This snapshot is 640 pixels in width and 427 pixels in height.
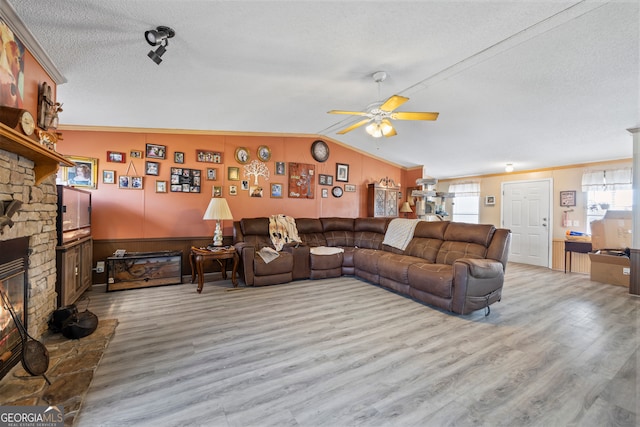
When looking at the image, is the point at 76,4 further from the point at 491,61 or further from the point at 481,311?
the point at 481,311

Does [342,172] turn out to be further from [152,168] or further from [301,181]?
[152,168]

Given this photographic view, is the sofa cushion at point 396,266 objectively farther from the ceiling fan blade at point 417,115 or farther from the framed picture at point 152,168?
the framed picture at point 152,168

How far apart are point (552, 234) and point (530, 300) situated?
3191 millimetres

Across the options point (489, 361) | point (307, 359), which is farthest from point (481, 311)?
point (307, 359)

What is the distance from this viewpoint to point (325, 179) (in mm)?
5734

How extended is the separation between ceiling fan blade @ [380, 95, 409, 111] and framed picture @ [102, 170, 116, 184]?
4.03 metres

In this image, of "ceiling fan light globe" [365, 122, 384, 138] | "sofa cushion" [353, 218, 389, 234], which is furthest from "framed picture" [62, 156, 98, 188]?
"sofa cushion" [353, 218, 389, 234]

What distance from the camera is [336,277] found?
461 cm

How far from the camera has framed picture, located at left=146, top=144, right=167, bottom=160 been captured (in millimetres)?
4238

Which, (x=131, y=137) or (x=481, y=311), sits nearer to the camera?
(x=481, y=311)

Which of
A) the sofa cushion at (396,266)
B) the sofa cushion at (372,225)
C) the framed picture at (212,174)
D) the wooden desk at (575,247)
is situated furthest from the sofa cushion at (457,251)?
the framed picture at (212,174)

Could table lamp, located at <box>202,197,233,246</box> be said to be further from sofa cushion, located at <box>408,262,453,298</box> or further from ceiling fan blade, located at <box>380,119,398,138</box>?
sofa cushion, located at <box>408,262,453,298</box>

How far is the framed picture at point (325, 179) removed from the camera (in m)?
5.68

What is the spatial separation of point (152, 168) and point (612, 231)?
26.3 ft
